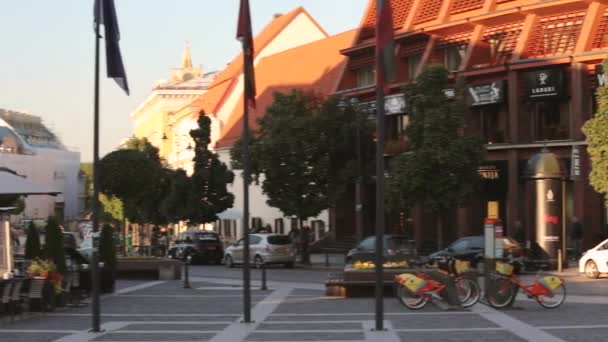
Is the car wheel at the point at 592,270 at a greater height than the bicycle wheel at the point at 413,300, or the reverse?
the car wheel at the point at 592,270

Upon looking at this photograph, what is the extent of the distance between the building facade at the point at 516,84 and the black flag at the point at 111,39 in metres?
27.3

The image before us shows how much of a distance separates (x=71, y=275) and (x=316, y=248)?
3969 centimetres

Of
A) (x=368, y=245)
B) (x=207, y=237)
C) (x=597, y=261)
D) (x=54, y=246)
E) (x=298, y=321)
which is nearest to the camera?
(x=298, y=321)

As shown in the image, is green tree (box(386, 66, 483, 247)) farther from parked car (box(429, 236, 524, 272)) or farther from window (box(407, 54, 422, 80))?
window (box(407, 54, 422, 80))

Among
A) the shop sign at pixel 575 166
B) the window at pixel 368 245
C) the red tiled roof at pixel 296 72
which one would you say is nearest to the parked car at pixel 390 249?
the window at pixel 368 245

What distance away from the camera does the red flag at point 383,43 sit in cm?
1845

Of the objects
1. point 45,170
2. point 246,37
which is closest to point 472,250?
point 246,37

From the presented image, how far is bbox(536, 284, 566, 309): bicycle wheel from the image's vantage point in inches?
936

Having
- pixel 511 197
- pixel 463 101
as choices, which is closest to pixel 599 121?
pixel 463 101

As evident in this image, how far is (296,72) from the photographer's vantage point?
81312 mm

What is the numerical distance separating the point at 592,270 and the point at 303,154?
58.6 ft

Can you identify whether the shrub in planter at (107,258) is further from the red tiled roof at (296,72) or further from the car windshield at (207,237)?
the red tiled roof at (296,72)

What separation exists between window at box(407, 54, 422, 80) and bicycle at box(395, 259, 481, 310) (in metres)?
34.6

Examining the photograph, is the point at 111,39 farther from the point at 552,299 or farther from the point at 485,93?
the point at 485,93
